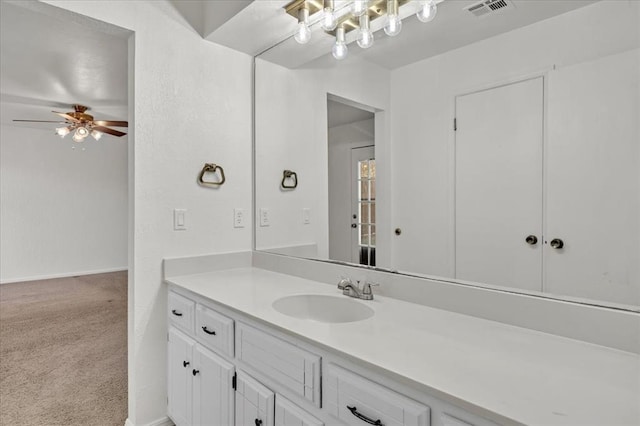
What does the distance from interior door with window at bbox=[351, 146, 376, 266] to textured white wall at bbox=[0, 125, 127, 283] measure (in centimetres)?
610

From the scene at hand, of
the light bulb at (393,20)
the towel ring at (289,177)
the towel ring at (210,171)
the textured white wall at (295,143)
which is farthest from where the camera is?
the towel ring at (289,177)

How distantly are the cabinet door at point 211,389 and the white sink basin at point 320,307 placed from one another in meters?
0.33

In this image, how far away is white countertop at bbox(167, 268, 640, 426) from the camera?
0.66 meters

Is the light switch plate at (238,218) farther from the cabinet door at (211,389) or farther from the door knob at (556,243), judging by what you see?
the door knob at (556,243)

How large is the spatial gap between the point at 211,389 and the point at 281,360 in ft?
1.80

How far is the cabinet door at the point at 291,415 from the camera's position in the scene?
1.04 meters

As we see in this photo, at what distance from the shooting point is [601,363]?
86cm

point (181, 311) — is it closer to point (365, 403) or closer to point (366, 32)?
point (365, 403)

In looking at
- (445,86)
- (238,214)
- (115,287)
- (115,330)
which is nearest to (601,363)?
(445,86)

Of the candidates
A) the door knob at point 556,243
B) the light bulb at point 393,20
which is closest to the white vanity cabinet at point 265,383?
the door knob at point 556,243

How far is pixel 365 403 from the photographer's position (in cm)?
88

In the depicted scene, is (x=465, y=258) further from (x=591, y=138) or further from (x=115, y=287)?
(x=115, y=287)

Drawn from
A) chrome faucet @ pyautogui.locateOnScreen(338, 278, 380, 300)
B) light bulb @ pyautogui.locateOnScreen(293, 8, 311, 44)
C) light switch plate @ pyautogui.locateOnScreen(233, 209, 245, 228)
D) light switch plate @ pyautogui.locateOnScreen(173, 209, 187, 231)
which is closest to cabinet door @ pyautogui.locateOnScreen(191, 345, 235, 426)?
chrome faucet @ pyautogui.locateOnScreen(338, 278, 380, 300)

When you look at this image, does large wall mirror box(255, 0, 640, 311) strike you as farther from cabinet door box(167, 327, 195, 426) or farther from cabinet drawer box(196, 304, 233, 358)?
cabinet door box(167, 327, 195, 426)
